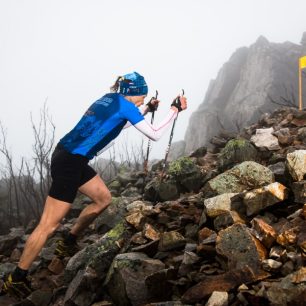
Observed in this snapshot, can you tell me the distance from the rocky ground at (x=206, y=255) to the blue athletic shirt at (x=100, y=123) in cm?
113

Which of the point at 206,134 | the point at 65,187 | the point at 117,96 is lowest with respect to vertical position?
the point at 206,134

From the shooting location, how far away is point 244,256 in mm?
2736

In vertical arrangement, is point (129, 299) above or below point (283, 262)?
below

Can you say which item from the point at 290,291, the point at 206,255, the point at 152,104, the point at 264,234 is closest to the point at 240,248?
the point at 264,234

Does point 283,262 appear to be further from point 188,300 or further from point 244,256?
point 188,300

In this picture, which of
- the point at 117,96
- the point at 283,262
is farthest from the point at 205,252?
the point at 117,96

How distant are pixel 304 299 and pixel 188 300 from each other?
0.87m

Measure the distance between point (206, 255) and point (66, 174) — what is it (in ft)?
5.53

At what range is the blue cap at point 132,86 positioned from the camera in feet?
13.0

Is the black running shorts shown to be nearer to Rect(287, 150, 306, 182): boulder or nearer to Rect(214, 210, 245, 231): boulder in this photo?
Rect(214, 210, 245, 231): boulder

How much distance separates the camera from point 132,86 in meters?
3.98

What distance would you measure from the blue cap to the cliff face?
21765mm

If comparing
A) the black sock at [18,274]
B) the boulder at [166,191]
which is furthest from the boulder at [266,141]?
the black sock at [18,274]

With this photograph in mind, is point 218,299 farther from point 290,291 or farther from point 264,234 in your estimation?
point 264,234
